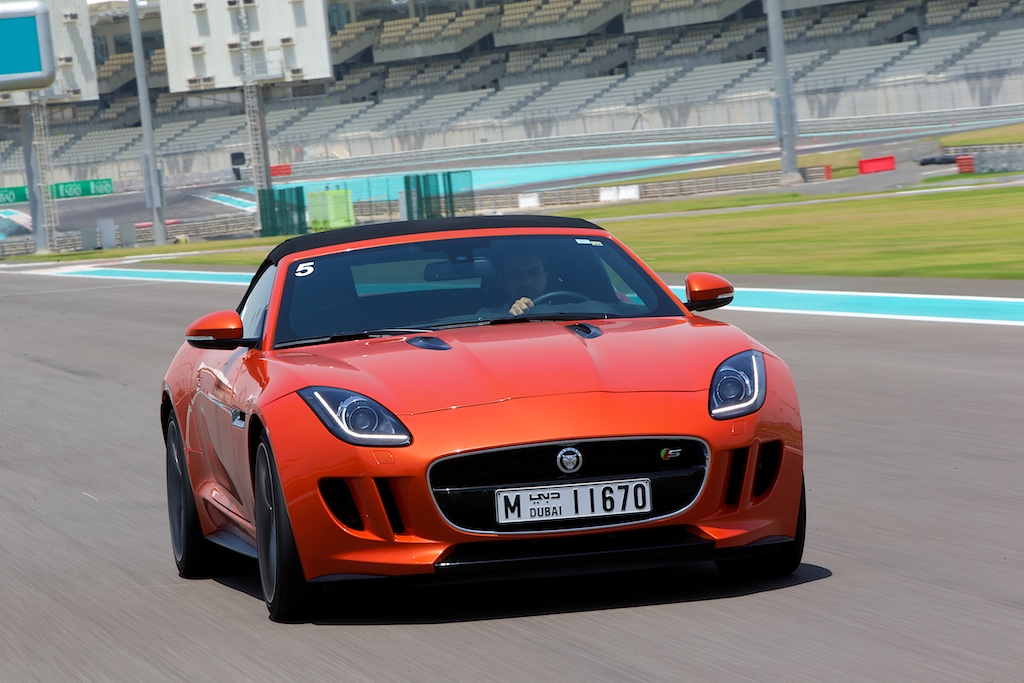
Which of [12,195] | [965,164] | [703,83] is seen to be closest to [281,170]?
[703,83]

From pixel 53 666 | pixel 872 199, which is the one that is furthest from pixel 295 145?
pixel 53 666

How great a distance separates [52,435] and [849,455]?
17.9 ft

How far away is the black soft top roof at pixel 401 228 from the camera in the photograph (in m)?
6.25

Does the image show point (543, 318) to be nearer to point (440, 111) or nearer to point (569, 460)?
point (569, 460)

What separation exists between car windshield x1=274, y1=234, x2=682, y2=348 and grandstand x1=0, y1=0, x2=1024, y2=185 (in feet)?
160

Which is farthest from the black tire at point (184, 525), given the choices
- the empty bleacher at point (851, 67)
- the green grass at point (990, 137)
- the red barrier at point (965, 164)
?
the empty bleacher at point (851, 67)

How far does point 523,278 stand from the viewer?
6.02 metres

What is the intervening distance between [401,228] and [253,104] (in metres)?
49.3

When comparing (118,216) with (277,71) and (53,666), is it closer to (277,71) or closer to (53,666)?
(277,71)

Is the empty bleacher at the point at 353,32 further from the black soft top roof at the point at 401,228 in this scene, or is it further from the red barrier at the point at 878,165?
the black soft top roof at the point at 401,228

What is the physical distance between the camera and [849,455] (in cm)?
788

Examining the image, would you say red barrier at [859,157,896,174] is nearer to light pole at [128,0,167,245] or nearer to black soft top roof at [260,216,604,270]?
light pole at [128,0,167,245]

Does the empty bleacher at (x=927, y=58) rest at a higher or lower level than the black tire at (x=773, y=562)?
higher

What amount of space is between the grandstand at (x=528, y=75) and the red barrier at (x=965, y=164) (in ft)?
75.9
